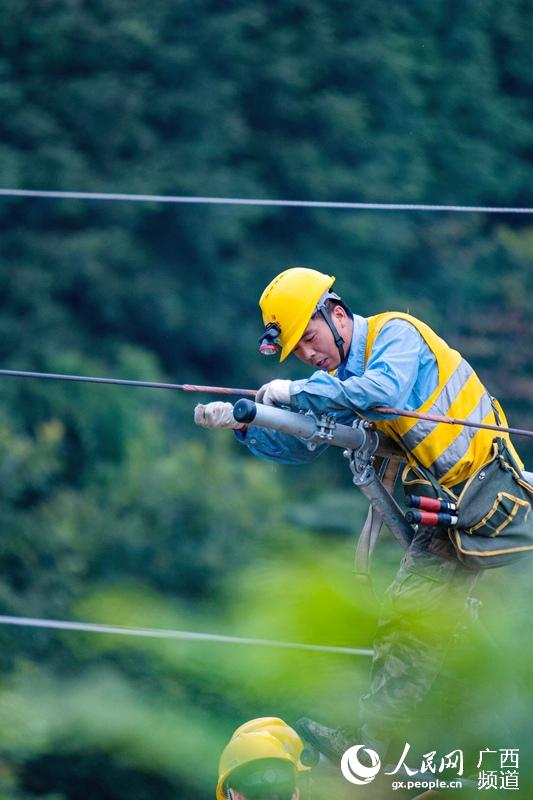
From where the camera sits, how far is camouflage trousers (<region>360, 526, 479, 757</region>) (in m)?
1.28

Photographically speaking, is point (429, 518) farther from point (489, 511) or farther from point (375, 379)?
point (375, 379)

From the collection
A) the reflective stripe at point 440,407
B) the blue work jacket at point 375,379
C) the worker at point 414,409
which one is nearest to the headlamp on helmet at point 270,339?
the worker at point 414,409

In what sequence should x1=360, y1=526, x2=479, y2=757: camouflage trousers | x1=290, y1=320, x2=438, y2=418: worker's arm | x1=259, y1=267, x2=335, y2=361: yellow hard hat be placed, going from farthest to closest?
1. x1=259, y1=267, x2=335, y2=361: yellow hard hat
2. x1=290, y1=320, x2=438, y2=418: worker's arm
3. x1=360, y1=526, x2=479, y2=757: camouflage trousers

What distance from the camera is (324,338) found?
9.89ft

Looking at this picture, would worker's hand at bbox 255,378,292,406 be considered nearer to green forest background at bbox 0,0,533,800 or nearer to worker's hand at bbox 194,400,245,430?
worker's hand at bbox 194,400,245,430

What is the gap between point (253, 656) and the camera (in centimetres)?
124

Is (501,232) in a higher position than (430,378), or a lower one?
lower

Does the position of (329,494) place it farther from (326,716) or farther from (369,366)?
(326,716)

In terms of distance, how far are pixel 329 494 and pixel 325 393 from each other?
949cm

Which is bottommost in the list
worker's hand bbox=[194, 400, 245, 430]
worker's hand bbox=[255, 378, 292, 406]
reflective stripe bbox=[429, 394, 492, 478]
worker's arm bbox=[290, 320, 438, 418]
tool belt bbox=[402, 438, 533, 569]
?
tool belt bbox=[402, 438, 533, 569]

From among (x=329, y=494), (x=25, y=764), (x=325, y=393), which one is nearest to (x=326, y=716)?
(x=325, y=393)

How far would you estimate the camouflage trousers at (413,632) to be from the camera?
1.28m

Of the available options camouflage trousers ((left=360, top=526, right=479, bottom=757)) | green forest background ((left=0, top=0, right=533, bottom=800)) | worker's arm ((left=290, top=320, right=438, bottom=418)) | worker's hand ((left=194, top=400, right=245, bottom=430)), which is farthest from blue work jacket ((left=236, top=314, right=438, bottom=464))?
green forest background ((left=0, top=0, right=533, bottom=800))

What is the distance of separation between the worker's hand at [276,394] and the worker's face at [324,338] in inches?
5.3
